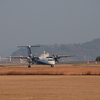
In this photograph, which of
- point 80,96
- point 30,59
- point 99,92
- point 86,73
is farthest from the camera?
point 30,59

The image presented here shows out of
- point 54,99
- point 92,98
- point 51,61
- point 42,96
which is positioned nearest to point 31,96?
point 42,96

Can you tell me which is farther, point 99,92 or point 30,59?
point 30,59

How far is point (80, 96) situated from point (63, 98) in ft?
4.05

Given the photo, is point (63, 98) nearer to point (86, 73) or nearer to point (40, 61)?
point (86, 73)

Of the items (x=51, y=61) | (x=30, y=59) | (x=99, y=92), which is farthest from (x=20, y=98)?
(x=30, y=59)

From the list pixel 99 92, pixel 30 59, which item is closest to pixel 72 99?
pixel 99 92

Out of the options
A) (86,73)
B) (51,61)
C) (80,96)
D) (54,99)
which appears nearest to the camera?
(54,99)

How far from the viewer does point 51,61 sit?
74.0 m

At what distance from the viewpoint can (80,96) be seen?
18.6 m

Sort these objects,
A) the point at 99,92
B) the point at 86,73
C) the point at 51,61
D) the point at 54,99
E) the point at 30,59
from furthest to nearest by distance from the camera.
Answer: the point at 30,59 → the point at 51,61 → the point at 86,73 → the point at 99,92 → the point at 54,99

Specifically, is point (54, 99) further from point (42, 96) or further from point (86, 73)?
point (86, 73)

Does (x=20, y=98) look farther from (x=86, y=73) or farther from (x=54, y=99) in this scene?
(x=86, y=73)

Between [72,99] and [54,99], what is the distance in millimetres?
920

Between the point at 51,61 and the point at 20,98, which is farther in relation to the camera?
the point at 51,61
